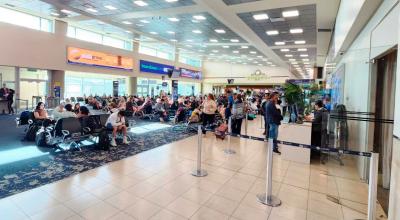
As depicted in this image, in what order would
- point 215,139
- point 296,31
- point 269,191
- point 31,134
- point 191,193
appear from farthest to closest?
point 296,31
point 215,139
point 31,134
point 191,193
point 269,191

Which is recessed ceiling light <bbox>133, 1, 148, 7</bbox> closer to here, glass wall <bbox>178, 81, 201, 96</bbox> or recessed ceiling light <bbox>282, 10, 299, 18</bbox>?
recessed ceiling light <bbox>282, 10, 299, 18</bbox>

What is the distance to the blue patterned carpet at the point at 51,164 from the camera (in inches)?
145

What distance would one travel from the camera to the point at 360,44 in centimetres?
484

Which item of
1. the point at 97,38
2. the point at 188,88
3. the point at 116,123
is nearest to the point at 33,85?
the point at 97,38

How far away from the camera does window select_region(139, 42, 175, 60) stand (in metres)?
18.8

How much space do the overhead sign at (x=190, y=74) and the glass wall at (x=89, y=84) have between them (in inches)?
284

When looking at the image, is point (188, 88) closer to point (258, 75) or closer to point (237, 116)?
point (258, 75)

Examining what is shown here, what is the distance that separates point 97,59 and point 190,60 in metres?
13.7

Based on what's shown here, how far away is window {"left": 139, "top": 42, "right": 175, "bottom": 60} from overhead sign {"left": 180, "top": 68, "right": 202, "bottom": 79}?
6.42 feet

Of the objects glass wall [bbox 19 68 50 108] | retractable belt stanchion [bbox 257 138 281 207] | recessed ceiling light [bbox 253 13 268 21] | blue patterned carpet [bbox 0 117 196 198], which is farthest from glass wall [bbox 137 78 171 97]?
retractable belt stanchion [bbox 257 138 281 207]

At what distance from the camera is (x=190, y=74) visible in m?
25.8

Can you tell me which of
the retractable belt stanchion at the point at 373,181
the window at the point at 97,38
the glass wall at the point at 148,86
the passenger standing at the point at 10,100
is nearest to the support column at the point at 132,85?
the glass wall at the point at 148,86

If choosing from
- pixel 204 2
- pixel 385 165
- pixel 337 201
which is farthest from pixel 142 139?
pixel 385 165

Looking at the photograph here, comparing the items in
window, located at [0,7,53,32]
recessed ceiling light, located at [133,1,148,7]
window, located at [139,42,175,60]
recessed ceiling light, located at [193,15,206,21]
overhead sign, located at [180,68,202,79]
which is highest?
window, located at [139,42,175,60]
